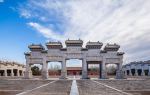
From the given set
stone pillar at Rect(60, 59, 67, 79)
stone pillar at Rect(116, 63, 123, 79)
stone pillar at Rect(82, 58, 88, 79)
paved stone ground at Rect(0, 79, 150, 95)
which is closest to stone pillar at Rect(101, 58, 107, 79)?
stone pillar at Rect(116, 63, 123, 79)

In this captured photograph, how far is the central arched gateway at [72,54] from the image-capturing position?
50.8 metres

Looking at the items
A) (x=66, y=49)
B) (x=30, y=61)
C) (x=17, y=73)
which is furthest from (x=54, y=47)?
(x=17, y=73)

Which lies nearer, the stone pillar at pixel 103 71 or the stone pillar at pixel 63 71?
the stone pillar at pixel 63 71

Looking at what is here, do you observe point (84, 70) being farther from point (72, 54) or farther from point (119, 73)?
point (119, 73)

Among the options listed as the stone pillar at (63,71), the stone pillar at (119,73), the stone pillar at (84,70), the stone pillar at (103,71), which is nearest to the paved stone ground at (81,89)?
the stone pillar at (84,70)

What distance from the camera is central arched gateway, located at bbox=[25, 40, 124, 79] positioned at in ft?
167

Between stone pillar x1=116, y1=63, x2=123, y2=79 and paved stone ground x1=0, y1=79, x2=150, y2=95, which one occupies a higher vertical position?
stone pillar x1=116, y1=63, x2=123, y2=79

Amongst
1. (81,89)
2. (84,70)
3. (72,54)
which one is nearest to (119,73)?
(84,70)

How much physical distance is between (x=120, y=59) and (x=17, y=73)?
40.2m

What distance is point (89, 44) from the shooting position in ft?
167

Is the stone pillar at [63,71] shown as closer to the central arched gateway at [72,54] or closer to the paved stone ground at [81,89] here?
the central arched gateway at [72,54]

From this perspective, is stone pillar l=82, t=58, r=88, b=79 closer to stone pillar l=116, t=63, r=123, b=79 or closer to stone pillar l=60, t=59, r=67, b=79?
stone pillar l=60, t=59, r=67, b=79

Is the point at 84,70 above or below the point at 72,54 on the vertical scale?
below

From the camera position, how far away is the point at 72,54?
50.8 meters
